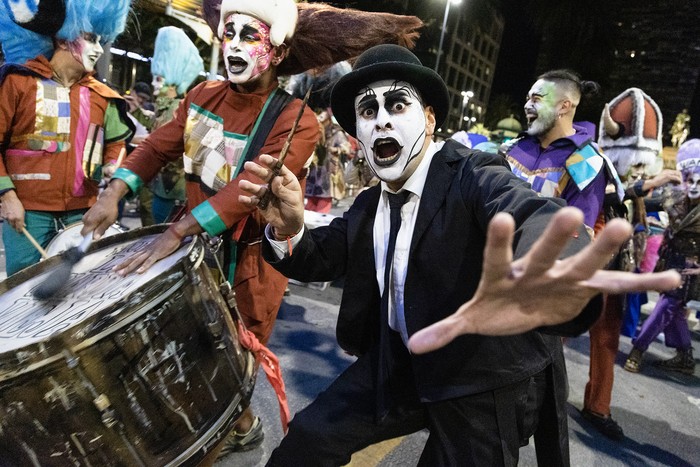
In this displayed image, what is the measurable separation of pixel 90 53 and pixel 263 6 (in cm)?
123

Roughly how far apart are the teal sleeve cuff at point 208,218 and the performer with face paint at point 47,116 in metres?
1.31

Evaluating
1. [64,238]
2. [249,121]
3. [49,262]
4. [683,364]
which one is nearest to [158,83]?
[64,238]

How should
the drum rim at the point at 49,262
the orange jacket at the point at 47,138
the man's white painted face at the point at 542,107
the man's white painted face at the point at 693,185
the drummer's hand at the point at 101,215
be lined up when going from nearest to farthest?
the drum rim at the point at 49,262
the drummer's hand at the point at 101,215
the orange jacket at the point at 47,138
the man's white painted face at the point at 542,107
the man's white painted face at the point at 693,185

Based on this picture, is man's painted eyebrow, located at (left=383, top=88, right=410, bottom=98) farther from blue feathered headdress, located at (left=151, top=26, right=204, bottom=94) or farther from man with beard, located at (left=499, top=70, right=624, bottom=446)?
blue feathered headdress, located at (left=151, top=26, right=204, bottom=94)

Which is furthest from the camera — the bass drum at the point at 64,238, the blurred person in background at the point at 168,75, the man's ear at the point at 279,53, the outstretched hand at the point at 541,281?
the blurred person in background at the point at 168,75

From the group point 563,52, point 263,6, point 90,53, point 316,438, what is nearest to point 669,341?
point 316,438

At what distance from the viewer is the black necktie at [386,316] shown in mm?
1604

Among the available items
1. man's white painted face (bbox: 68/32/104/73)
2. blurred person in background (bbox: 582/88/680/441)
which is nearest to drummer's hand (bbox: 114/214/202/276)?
man's white painted face (bbox: 68/32/104/73)

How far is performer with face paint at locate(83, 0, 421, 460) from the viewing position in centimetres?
213

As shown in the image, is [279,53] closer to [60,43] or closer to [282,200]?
[282,200]

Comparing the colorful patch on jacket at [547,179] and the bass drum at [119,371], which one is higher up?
the colorful patch on jacket at [547,179]

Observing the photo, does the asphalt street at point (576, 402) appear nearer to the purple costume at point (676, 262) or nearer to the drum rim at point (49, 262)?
the purple costume at point (676, 262)

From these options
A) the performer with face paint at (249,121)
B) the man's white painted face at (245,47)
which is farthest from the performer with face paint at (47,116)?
the man's white painted face at (245,47)

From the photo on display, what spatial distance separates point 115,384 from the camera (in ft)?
4.25
